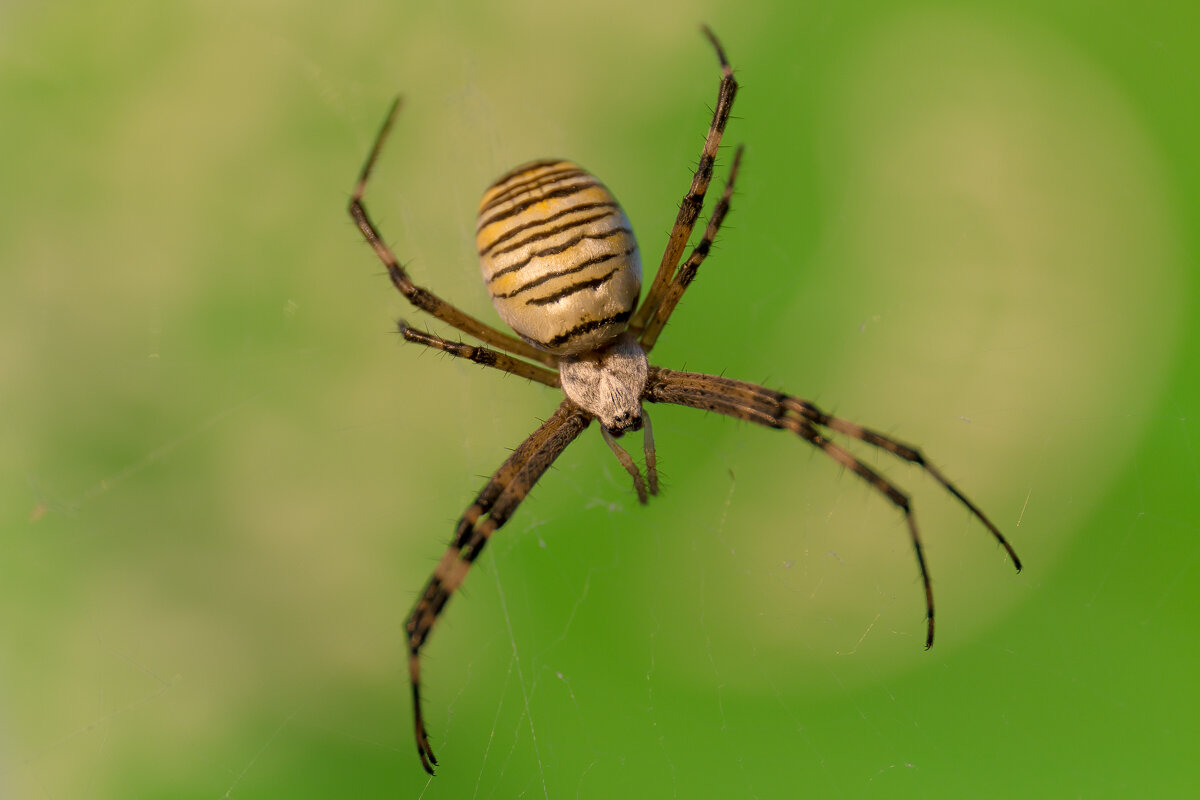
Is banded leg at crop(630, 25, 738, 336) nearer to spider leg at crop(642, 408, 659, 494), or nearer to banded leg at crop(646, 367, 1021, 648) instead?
banded leg at crop(646, 367, 1021, 648)

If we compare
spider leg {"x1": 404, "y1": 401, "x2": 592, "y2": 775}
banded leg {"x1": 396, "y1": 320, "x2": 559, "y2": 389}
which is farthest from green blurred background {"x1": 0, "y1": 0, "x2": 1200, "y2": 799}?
banded leg {"x1": 396, "y1": 320, "x2": 559, "y2": 389}

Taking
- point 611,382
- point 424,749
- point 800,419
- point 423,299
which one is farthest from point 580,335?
point 424,749

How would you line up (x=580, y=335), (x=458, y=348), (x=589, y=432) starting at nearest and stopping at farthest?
(x=580, y=335), (x=458, y=348), (x=589, y=432)

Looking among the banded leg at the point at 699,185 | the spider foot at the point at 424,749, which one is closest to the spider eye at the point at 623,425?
the banded leg at the point at 699,185

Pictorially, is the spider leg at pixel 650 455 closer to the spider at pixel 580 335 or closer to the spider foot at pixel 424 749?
the spider at pixel 580 335

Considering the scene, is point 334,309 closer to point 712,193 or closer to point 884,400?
point 712,193

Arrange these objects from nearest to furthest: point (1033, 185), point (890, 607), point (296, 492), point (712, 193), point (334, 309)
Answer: point (890, 607) → point (712, 193) → point (1033, 185) → point (296, 492) → point (334, 309)

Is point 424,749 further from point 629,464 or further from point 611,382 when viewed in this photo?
point 611,382

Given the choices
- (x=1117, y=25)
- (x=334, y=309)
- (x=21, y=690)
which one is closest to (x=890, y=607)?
(x=1117, y=25)
